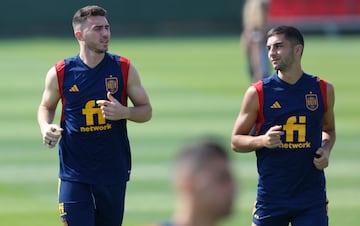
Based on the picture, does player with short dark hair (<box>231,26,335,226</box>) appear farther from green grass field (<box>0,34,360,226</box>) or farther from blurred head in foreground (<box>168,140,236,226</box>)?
blurred head in foreground (<box>168,140,236,226</box>)

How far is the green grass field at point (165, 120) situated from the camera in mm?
14000

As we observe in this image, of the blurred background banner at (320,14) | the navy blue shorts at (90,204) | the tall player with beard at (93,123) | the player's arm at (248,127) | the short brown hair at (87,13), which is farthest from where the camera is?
the blurred background banner at (320,14)

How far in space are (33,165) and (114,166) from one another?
779 centimetres

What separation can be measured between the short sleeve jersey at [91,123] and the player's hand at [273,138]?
4.78ft

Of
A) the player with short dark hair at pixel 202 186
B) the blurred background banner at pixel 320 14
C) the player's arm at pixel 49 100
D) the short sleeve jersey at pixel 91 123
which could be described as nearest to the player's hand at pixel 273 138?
the short sleeve jersey at pixel 91 123

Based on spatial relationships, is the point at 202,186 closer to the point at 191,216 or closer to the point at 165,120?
the point at 191,216

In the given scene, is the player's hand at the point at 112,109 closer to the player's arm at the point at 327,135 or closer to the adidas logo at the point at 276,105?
the adidas logo at the point at 276,105

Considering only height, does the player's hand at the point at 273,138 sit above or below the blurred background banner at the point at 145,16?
below

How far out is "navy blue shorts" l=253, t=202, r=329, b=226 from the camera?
8.86 metres

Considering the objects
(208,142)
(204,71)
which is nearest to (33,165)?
(208,142)

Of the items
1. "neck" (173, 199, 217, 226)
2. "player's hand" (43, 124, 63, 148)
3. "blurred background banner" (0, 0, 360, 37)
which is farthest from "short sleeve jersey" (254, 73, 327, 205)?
"blurred background banner" (0, 0, 360, 37)

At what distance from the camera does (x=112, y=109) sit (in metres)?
8.86

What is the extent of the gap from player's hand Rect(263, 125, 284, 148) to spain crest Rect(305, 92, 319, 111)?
475 mm

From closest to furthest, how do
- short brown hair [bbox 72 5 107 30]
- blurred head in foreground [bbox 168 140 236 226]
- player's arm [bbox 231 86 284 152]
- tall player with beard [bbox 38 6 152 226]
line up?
1. blurred head in foreground [bbox 168 140 236 226]
2. player's arm [bbox 231 86 284 152]
3. tall player with beard [bbox 38 6 152 226]
4. short brown hair [bbox 72 5 107 30]
